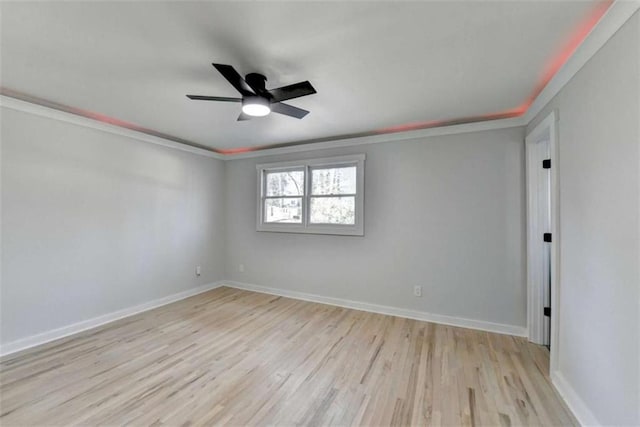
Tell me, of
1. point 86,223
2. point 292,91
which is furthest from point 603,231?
point 86,223

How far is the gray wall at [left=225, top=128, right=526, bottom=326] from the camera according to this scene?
3076mm

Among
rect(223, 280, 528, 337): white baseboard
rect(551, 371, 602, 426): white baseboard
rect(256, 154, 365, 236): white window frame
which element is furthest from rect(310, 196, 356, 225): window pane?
rect(551, 371, 602, 426): white baseboard

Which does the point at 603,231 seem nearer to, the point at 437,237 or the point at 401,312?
the point at 437,237

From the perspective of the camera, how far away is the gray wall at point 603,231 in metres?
1.34

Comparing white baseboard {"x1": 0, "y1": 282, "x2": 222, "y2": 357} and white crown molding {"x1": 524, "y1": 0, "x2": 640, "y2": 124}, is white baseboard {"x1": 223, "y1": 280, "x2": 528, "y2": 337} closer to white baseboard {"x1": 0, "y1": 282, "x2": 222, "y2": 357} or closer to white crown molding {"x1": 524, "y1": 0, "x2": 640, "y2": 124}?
white baseboard {"x1": 0, "y1": 282, "x2": 222, "y2": 357}

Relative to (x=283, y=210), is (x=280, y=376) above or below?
below

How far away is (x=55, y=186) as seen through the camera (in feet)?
9.44

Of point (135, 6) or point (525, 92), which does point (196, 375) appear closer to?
point (135, 6)

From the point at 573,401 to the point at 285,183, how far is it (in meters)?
4.01

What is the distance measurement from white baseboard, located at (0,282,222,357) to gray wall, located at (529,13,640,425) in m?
4.58

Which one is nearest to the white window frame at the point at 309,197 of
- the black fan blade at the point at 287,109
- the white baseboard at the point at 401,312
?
the white baseboard at the point at 401,312

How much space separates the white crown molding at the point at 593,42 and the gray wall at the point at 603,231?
0.04 meters

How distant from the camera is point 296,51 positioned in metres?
1.87

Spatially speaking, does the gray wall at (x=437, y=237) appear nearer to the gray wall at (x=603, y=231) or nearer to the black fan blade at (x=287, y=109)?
the gray wall at (x=603, y=231)
